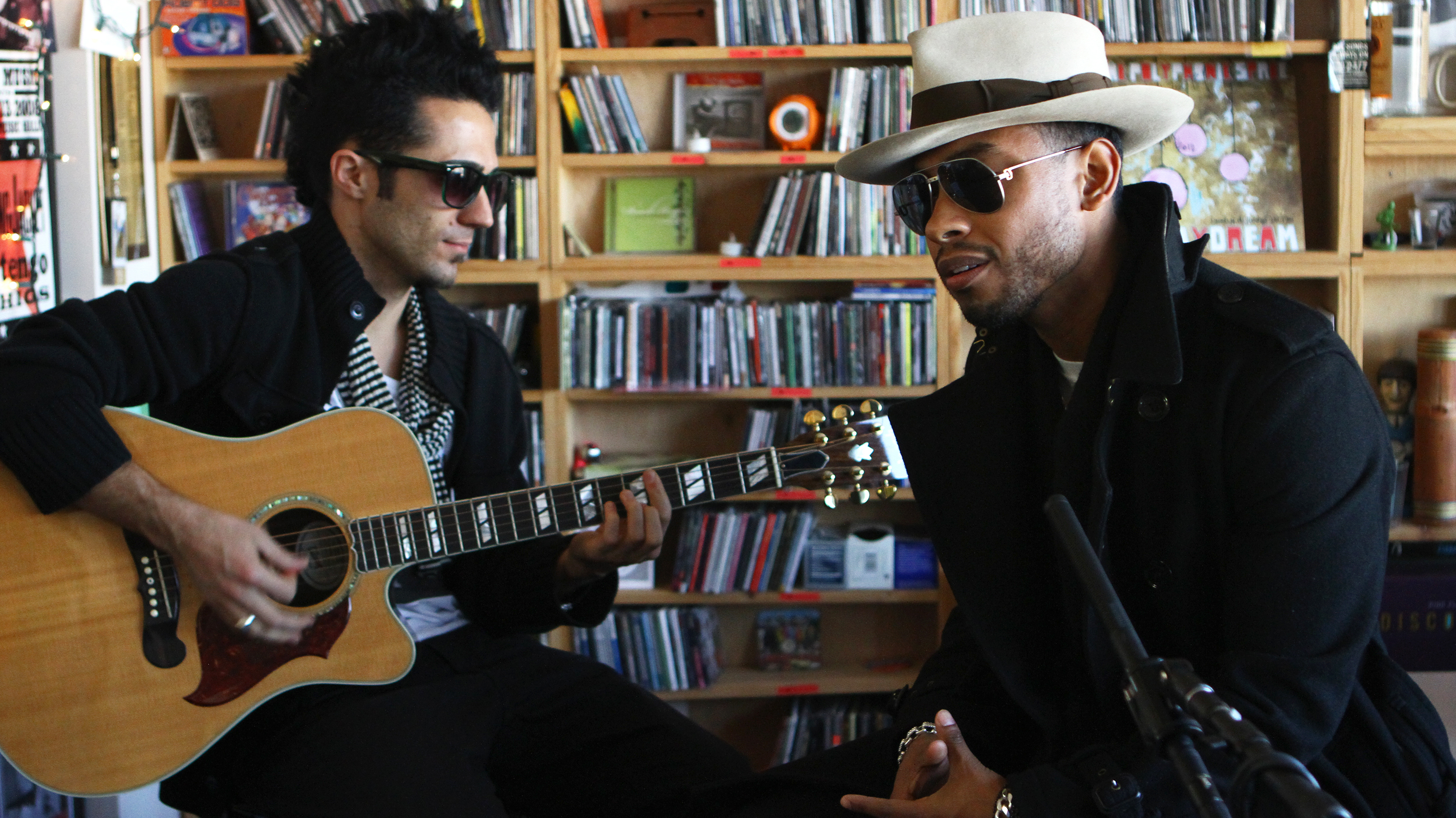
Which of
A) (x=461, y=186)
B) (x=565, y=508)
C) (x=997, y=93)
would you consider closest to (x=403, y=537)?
(x=565, y=508)

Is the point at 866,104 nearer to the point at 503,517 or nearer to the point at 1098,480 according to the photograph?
the point at 503,517

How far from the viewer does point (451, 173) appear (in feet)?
5.99

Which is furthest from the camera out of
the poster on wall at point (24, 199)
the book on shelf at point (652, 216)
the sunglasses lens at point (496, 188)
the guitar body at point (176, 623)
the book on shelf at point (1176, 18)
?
the book on shelf at point (652, 216)

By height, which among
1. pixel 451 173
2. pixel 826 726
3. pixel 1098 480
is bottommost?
pixel 826 726

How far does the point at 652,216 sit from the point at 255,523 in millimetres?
1779

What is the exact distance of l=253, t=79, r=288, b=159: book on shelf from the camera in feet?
9.81

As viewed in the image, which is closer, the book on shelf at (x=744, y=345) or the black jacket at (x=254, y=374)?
the black jacket at (x=254, y=374)

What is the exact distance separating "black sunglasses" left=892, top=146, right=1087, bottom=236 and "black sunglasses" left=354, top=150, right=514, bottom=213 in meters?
0.79

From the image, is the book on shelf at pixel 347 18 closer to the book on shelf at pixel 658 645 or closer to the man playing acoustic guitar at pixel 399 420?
the man playing acoustic guitar at pixel 399 420

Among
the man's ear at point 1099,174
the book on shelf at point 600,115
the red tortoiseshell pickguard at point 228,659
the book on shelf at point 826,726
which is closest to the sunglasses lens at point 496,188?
the red tortoiseshell pickguard at point 228,659

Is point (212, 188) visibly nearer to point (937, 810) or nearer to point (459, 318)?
point (459, 318)

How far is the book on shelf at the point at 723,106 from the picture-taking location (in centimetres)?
308

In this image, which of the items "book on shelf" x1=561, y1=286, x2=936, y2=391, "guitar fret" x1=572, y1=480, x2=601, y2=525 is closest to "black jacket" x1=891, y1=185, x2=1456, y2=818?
"guitar fret" x1=572, y1=480, x2=601, y2=525

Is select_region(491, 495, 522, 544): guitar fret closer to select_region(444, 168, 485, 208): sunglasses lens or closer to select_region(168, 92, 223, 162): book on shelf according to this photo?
select_region(444, 168, 485, 208): sunglasses lens
